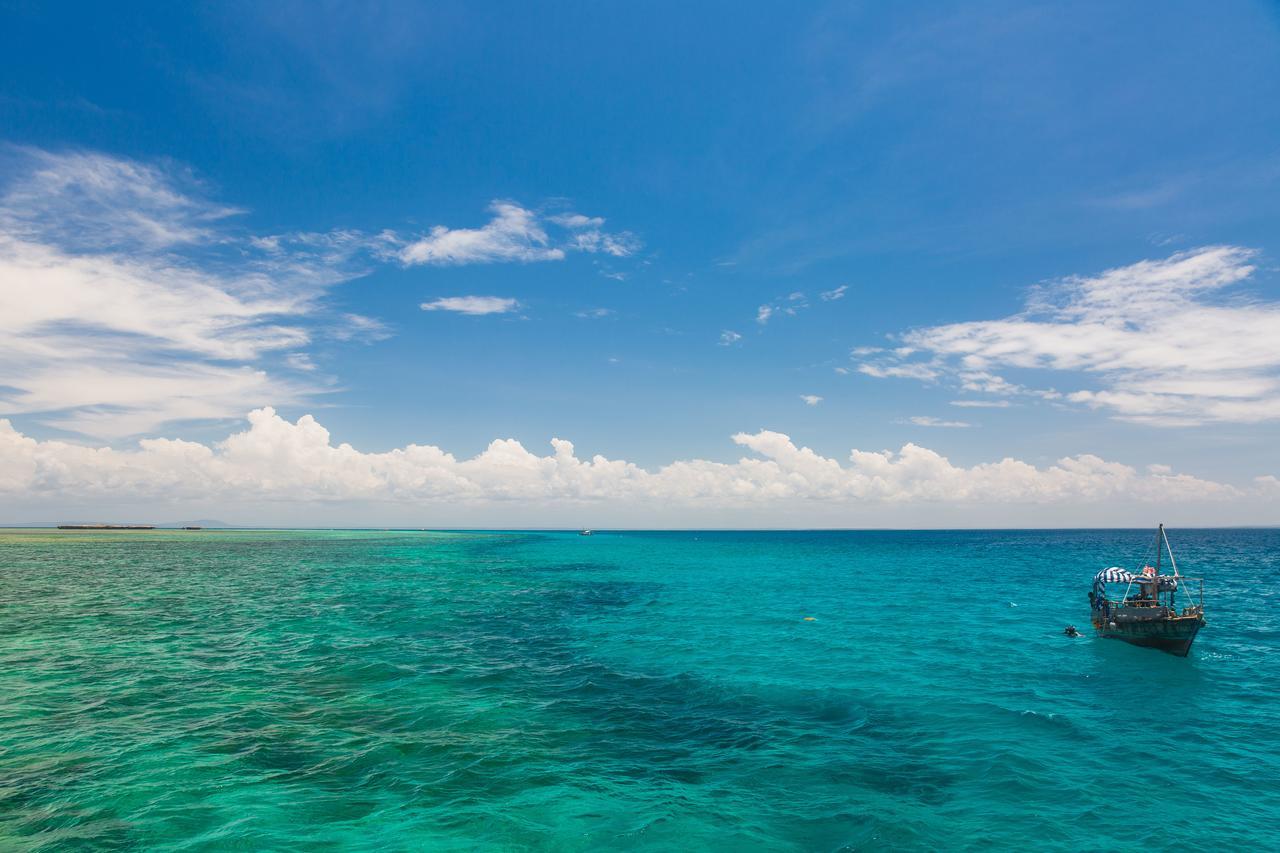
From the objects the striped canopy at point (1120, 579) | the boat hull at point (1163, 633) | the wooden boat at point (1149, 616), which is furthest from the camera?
the striped canopy at point (1120, 579)

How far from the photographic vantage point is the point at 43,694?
97.2ft

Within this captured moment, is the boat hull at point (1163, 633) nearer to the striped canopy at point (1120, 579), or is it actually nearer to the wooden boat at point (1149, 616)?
the wooden boat at point (1149, 616)

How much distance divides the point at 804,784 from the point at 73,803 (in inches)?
954

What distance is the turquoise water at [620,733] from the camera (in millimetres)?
18531

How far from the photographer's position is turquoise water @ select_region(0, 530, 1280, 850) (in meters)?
18.5

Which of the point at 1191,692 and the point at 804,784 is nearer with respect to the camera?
the point at 804,784

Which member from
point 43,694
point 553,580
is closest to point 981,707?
point 43,694

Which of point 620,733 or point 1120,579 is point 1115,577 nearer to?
point 1120,579

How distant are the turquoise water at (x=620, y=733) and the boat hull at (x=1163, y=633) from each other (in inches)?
35.0

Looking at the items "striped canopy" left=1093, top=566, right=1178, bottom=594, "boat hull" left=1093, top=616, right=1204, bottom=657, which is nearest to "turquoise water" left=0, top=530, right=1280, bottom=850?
"boat hull" left=1093, top=616, right=1204, bottom=657

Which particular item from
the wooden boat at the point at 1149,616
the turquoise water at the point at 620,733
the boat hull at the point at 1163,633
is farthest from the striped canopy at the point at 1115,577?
the turquoise water at the point at 620,733

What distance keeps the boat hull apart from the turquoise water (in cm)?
89

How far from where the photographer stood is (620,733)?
1033 inches

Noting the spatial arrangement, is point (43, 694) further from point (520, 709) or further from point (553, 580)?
point (553, 580)
